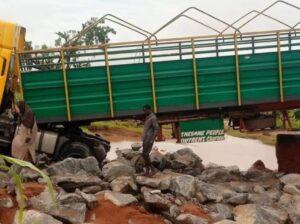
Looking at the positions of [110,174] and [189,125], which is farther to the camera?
[189,125]

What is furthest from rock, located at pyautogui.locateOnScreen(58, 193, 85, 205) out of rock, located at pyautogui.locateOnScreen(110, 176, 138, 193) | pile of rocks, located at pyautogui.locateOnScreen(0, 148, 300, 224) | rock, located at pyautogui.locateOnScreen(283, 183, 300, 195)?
rock, located at pyautogui.locateOnScreen(283, 183, 300, 195)

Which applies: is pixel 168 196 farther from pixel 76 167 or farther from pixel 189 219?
pixel 76 167

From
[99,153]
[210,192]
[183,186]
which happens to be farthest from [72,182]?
[99,153]

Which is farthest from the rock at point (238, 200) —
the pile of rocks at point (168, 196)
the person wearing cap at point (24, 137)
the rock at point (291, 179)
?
the person wearing cap at point (24, 137)

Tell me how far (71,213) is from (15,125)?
9.70ft

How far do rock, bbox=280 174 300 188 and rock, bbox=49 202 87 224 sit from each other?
413 cm

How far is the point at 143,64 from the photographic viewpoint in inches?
344

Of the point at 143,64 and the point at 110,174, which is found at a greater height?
the point at 143,64

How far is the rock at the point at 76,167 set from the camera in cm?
759

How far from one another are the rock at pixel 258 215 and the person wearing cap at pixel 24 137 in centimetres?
326

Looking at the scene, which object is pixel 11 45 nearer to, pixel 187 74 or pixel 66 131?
pixel 66 131

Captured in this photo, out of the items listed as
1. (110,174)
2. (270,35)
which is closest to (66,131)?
(110,174)

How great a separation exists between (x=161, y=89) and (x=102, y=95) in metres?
1.04

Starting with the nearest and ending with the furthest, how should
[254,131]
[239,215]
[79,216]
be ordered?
[79,216] → [239,215] → [254,131]
